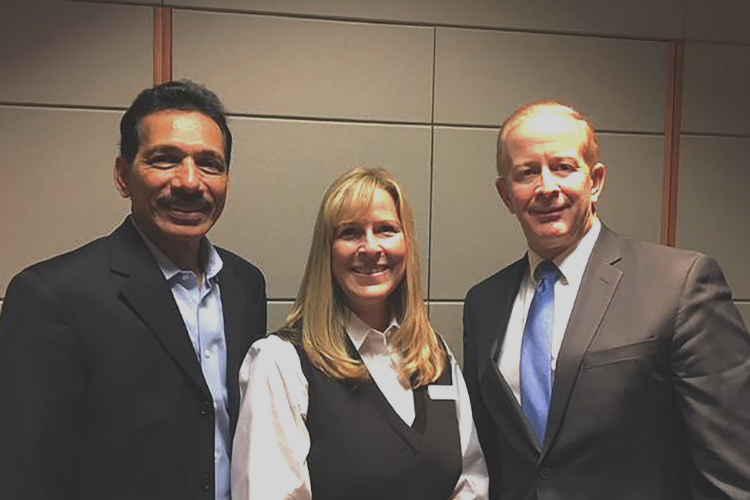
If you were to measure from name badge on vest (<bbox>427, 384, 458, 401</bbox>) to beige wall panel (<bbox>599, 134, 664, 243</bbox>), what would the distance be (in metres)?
1.43

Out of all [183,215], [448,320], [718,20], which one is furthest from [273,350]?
[718,20]

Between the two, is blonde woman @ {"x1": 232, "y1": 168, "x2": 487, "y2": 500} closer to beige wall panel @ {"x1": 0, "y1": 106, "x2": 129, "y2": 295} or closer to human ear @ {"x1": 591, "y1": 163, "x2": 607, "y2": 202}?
human ear @ {"x1": 591, "y1": 163, "x2": 607, "y2": 202}

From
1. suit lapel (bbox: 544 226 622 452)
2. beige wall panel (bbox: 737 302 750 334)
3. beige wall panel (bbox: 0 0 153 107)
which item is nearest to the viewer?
suit lapel (bbox: 544 226 622 452)

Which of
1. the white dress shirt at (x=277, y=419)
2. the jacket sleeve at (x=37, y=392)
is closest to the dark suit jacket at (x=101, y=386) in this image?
the jacket sleeve at (x=37, y=392)

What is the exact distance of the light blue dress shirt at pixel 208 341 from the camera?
6.28ft

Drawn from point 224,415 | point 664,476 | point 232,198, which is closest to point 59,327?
point 224,415

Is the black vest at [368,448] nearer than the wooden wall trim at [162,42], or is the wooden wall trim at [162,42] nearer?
the black vest at [368,448]

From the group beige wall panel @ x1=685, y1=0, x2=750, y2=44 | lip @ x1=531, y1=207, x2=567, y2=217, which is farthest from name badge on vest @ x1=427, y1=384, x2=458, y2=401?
beige wall panel @ x1=685, y1=0, x2=750, y2=44

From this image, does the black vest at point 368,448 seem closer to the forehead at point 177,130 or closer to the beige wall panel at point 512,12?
the forehead at point 177,130

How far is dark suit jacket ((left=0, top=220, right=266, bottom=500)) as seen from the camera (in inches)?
65.6

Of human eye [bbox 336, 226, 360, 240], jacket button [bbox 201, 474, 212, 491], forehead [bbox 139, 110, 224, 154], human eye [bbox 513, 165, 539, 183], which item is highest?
forehead [bbox 139, 110, 224, 154]

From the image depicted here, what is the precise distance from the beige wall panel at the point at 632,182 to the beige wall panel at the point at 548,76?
0.07 meters

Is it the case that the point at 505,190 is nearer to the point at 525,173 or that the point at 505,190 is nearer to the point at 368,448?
the point at 525,173

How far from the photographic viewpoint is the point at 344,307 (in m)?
2.04
